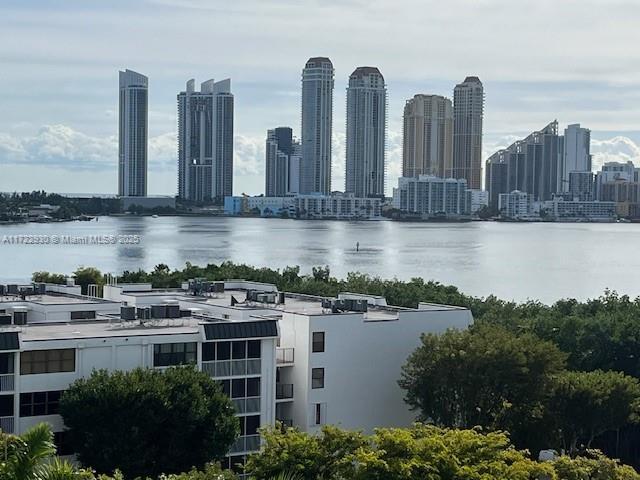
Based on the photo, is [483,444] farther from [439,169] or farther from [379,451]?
[439,169]

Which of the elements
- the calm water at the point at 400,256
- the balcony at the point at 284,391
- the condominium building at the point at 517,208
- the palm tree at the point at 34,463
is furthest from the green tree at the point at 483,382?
the condominium building at the point at 517,208

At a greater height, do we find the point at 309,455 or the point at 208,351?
the point at 208,351

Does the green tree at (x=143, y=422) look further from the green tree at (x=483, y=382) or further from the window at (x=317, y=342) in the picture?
the green tree at (x=483, y=382)

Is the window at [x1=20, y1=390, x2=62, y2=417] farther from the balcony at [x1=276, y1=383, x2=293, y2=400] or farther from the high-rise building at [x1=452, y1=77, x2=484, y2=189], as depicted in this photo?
the high-rise building at [x1=452, y1=77, x2=484, y2=189]

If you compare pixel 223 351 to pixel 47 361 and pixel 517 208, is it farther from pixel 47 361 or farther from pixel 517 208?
pixel 517 208

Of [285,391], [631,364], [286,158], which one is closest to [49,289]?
[285,391]

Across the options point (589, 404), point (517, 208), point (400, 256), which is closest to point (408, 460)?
point (589, 404)
